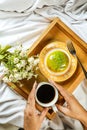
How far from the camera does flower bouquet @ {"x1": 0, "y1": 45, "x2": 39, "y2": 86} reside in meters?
1.08

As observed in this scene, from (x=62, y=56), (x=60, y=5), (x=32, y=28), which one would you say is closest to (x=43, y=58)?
(x=62, y=56)

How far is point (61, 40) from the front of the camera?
4.15 ft

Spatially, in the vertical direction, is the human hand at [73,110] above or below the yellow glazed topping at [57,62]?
below

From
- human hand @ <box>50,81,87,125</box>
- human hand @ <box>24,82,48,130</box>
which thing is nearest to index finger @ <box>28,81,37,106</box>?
human hand @ <box>24,82,48,130</box>

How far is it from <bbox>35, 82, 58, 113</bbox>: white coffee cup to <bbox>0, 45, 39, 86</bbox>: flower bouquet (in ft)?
0.21

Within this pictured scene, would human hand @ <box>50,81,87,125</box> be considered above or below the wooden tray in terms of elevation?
below

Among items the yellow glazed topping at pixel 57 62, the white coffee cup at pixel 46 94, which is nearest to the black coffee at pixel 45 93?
the white coffee cup at pixel 46 94

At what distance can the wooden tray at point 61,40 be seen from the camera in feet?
3.89

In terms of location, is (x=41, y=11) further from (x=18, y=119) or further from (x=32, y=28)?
(x=18, y=119)

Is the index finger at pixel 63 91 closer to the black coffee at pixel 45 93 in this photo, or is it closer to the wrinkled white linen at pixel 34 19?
the black coffee at pixel 45 93

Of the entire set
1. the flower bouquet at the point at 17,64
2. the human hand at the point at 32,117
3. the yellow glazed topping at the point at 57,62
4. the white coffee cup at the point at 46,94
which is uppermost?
the flower bouquet at the point at 17,64

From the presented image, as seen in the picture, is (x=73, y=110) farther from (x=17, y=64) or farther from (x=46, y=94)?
(x=17, y=64)

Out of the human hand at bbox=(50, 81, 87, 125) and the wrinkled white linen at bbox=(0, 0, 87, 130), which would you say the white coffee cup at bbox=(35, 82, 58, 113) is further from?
the wrinkled white linen at bbox=(0, 0, 87, 130)

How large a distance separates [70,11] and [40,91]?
47 cm
